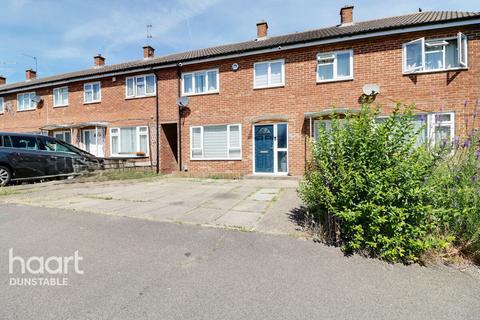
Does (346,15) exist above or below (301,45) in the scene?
above

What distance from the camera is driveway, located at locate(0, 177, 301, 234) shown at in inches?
189

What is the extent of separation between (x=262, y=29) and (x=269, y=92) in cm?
445

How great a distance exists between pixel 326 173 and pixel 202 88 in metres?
10.1

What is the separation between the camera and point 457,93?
8.96 m

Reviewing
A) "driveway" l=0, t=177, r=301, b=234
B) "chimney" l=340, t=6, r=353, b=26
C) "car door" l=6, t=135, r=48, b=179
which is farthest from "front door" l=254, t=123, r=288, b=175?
"car door" l=6, t=135, r=48, b=179

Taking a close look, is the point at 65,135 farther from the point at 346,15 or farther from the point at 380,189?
the point at 380,189

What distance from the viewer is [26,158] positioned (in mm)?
Answer: 9102

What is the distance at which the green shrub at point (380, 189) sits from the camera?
10.3ft

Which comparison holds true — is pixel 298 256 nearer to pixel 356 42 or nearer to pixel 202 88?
pixel 356 42

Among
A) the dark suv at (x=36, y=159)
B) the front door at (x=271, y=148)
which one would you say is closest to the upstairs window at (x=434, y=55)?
the front door at (x=271, y=148)

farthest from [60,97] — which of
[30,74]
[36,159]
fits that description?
[30,74]

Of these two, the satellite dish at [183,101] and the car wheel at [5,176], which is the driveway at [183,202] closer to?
the car wheel at [5,176]

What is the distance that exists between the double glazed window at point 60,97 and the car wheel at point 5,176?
873cm

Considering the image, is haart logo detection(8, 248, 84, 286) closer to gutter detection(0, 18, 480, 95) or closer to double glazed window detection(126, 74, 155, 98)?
gutter detection(0, 18, 480, 95)
